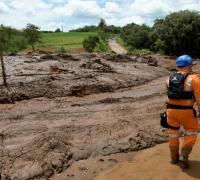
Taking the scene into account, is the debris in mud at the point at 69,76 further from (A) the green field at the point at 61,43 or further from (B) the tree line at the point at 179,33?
(A) the green field at the point at 61,43

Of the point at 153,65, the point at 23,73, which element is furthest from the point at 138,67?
the point at 23,73

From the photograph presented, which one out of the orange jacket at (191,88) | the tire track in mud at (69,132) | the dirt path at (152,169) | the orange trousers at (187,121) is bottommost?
the dirt path at (152,169)

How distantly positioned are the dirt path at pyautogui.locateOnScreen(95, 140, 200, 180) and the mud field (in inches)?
13.2

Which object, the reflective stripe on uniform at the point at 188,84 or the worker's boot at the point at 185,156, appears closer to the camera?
the reflective stripe on uniform at the point at 188,84

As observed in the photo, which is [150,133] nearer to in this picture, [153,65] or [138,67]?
[138,67]

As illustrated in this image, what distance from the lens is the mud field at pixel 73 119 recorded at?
7480mm

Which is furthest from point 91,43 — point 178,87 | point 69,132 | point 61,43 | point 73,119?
point 178,87

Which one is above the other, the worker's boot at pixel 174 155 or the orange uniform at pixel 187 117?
the orange uniform at pixel 187 117

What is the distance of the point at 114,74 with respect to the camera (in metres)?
18.8

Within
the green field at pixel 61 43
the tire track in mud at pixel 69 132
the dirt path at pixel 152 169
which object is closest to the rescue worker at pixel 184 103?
the dirt path at pixel 152 169

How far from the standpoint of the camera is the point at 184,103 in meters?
6.70

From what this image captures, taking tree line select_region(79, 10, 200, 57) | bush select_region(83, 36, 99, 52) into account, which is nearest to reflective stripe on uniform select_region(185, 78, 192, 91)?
tree line select_region(79, 10, 200, 57)

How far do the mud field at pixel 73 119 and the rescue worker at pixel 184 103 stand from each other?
140 cm

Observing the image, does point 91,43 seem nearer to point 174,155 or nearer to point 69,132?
point 69,132
